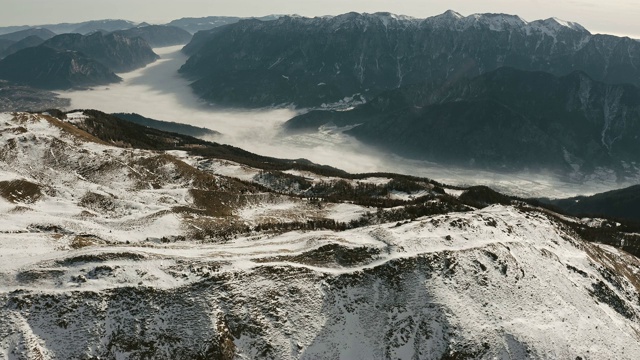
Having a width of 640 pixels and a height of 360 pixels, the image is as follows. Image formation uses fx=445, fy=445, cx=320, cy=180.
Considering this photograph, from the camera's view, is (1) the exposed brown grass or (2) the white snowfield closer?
(2) the white snowfield

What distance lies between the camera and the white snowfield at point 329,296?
64625mm

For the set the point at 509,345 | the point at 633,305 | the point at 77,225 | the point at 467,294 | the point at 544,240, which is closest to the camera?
the point at 509,345

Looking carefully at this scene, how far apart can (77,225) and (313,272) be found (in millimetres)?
68182

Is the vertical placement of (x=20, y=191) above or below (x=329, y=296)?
below

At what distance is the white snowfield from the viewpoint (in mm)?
64625

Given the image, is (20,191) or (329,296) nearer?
(329,296)

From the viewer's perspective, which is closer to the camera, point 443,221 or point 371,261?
point 371,261

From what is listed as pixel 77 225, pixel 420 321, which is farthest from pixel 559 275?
pixel 77 225

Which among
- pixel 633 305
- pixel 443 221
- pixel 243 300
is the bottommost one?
pixel 633 305

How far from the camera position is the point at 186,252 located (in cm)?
8438

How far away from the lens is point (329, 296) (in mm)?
75062

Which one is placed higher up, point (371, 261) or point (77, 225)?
point (371, 261)

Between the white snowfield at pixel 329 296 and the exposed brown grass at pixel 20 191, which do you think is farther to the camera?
the exposed brown grass at pixel 20 191

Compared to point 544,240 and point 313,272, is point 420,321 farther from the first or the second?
point 544,240
